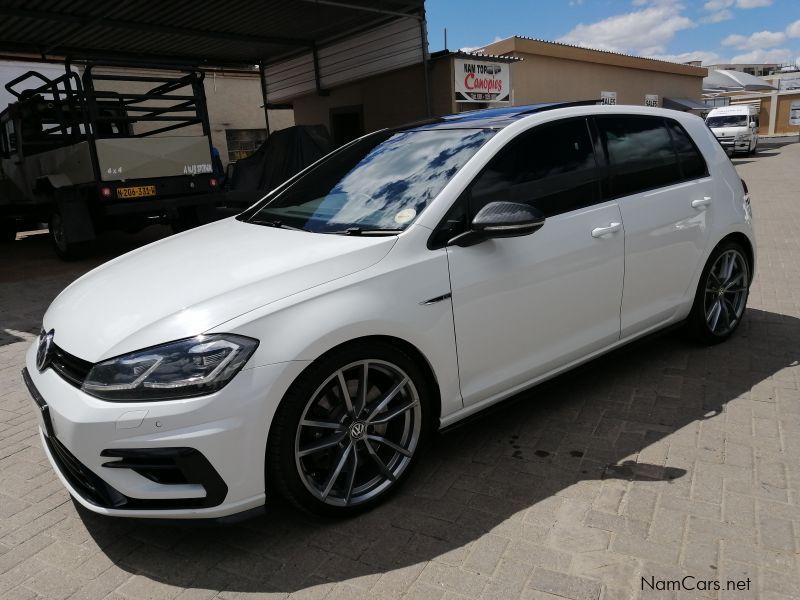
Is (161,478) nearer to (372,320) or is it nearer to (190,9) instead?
(372,320)

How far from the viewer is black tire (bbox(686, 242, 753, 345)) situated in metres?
4.18

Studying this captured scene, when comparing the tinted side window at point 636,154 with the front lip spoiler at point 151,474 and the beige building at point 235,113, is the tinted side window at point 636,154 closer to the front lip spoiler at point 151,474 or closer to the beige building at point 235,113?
the front lip spoiler at point 151,474

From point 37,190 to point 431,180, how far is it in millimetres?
8961

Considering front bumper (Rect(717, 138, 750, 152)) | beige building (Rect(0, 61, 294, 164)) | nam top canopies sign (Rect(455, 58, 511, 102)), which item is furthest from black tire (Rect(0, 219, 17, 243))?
front bumper (Rect(717, 138, 750, 152))

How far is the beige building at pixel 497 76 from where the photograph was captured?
1274 cm

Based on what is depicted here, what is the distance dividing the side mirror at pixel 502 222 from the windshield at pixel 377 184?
0.82 ft

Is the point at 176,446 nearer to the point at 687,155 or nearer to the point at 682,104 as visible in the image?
the point at 687,155

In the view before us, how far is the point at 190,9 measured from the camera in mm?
10117

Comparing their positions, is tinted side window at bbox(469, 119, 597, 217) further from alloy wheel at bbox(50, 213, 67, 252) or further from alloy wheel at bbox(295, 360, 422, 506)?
alloy wheel at bbox(50, 213, 67, 252)

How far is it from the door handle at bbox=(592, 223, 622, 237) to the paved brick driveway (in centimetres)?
78

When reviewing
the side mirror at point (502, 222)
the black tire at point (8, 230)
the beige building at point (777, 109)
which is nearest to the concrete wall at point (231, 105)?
the black tire at point (8, 230)

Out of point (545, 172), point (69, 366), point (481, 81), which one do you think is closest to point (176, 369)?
point (69, 366)

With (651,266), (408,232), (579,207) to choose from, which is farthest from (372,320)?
(651,266)

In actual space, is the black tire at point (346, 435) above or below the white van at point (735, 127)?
below
